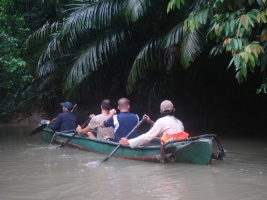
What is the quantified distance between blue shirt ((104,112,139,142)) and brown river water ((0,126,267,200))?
2.06 feet

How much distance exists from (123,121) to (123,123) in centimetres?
4

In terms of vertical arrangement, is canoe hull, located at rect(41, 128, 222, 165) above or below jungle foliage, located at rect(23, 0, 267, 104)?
below

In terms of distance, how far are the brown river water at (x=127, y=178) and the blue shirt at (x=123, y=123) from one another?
0.63 meters

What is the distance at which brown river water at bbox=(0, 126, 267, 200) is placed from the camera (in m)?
6.68

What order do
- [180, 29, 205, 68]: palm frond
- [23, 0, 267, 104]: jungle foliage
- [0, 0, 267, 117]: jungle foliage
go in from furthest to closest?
[0, 0, 267, 117]: jungle foliage
[23, 0, 267, 104]: jungle foliage
[180, 29, 205, 68]: palm frond

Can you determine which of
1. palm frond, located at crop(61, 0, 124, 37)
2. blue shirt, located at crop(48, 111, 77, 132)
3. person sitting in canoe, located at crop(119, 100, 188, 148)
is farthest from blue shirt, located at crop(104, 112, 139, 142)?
palm frond, located at crop(61, 0, 124, 37)

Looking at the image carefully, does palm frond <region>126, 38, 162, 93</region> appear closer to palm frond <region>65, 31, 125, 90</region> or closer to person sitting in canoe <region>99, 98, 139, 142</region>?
palm frond <region>65, 31, 125, 90</region>

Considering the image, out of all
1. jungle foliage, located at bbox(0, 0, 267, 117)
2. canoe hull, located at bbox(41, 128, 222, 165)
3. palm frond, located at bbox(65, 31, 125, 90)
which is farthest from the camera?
palm frond, located at bbox(65, 31, 125, 90)

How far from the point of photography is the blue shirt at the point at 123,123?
10.1 metres

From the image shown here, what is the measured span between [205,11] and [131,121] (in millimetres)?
3883

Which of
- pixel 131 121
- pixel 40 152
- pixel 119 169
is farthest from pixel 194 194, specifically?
pixel 40 152

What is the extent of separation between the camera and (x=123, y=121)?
10125mm

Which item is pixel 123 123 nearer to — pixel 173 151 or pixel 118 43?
pixel 173 151

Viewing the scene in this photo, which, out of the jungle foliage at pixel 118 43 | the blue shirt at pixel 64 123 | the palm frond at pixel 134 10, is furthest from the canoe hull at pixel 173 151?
the palm frond at pixel 134 10
